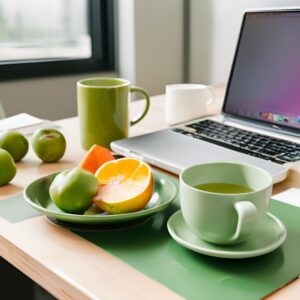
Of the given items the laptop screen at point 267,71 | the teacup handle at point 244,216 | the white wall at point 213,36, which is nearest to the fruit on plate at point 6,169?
the teacup handle at point 244,216

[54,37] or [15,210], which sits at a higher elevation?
[54,37]

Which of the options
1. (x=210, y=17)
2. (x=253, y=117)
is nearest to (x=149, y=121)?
(x=253, y=117)

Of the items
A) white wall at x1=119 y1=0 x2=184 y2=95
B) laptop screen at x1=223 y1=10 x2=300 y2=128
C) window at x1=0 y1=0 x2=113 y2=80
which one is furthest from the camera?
white wall at x1=119 y1=0 x2=184 y2=95

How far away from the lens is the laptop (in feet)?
2.79

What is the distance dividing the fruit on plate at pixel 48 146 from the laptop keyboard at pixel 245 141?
9.7 inches

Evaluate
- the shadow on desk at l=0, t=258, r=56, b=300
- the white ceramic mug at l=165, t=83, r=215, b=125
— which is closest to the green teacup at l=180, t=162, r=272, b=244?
the white ceramic mug at l=165, t=83, r=215, b=125

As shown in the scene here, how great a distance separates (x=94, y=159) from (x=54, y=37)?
1.53 meters

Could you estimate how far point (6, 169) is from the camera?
78cm

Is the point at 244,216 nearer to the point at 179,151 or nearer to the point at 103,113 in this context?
the point at 179,151

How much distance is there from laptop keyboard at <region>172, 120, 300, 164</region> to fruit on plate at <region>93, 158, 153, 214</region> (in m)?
0.26

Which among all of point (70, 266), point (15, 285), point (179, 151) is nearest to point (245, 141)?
point (179, 151)

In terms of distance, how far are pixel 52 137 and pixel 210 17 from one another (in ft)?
4.57

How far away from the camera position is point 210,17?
2.11 meters

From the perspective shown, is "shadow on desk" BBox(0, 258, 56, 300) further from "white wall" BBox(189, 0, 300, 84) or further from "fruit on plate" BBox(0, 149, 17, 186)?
"white wall" BBox(189, 0, 300, 84)
